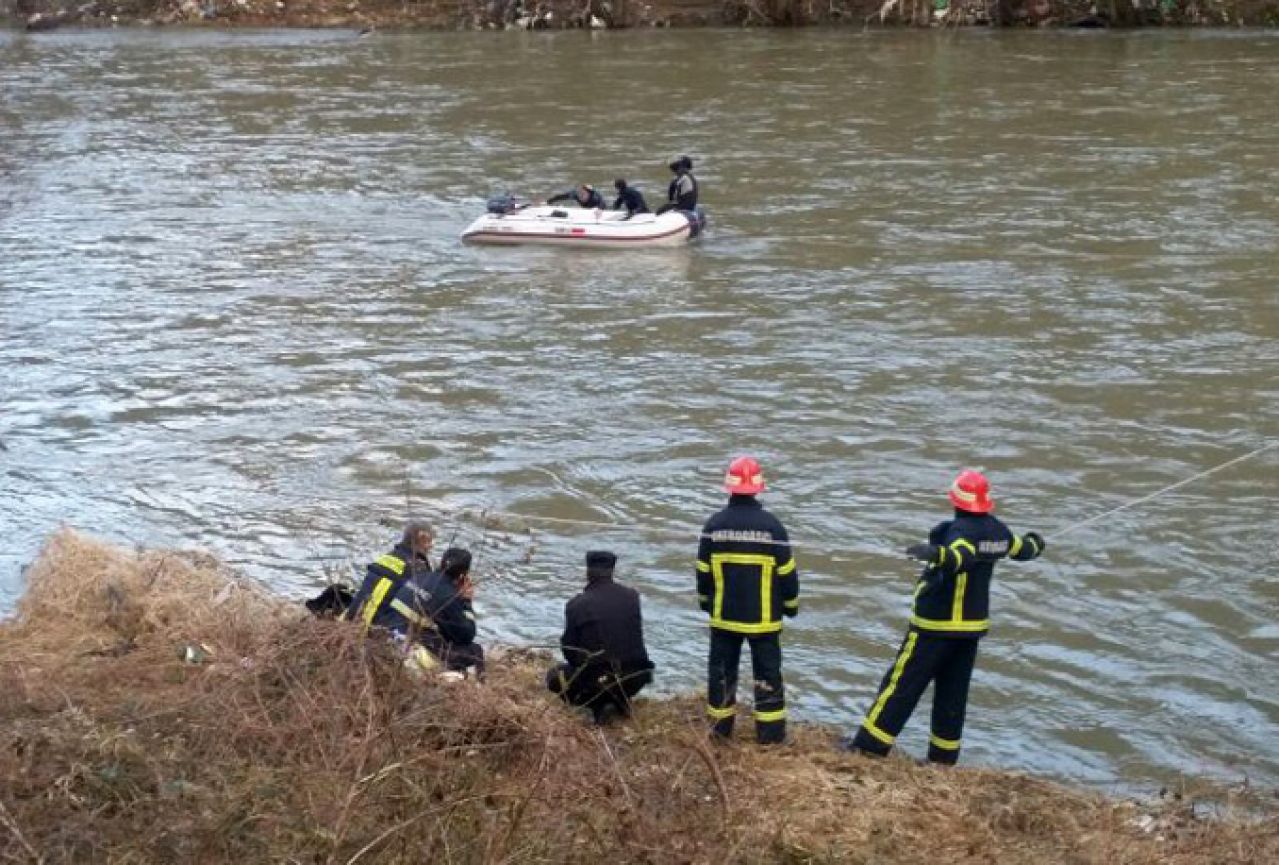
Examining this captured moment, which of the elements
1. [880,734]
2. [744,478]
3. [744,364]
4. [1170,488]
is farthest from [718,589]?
[744,364]

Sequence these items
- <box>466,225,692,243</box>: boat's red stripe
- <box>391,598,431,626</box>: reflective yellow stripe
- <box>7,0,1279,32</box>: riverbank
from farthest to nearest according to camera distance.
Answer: <box>7,0,1279,32</box>: riverbank
<box>466,225,692,243</box>: boat's red stripe
<box>391,598,431,626</box>: reflective yellow stripe

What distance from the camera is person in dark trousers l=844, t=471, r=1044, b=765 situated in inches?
354

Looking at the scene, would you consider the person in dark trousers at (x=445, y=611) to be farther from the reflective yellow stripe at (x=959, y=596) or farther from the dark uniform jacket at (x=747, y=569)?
the reflective yellow stripe at (x=959, y=596)

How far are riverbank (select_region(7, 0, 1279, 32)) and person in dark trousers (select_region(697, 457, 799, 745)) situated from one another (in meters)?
42.6

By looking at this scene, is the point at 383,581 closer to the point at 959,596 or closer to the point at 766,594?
the point at 766,594

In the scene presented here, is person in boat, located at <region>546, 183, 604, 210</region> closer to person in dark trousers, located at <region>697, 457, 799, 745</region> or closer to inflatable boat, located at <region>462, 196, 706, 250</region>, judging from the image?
inflatable boat, located at <region>462, 196, 706, 250</region>

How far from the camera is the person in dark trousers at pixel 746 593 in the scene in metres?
9.28

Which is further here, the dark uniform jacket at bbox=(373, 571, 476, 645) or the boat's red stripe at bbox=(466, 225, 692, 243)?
the boat's red stripe at bbox=(466, 225, 692, 243)

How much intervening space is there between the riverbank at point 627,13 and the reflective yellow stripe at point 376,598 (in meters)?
42.9

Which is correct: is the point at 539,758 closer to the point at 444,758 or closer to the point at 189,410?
the point at 444,758

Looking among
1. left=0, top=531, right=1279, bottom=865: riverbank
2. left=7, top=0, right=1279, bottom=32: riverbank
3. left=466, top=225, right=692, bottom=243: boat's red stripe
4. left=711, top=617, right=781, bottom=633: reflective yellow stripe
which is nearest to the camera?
left=0, top=531, right=1279, bottom=865: riverbank

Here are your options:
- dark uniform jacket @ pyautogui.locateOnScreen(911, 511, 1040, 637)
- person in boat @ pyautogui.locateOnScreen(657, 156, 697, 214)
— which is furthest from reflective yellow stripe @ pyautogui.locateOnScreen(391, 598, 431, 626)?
person in boat @ pyautogui.locateOnScreen(657, 156, 697, 214)

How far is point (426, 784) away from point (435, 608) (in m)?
2.57

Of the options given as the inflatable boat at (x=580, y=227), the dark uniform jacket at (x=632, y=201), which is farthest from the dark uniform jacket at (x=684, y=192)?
the dark uniform jacket at (x=632, y=201)
